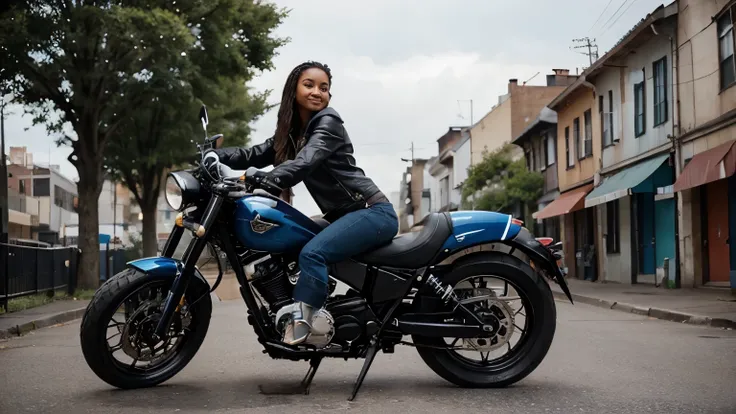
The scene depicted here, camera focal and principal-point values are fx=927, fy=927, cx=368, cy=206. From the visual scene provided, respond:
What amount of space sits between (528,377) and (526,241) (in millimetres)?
1041

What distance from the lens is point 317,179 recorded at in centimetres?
563

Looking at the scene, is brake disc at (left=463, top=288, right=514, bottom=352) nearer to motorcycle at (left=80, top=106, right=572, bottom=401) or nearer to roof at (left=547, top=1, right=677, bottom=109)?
motorcycle at (left=80, top=106, right=572, bottom=401)

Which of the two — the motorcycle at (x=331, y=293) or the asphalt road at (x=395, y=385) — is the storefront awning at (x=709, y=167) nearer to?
the asphalt road at (x=395, y=385)

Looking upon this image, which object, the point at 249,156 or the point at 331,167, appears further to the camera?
the point at 249,156

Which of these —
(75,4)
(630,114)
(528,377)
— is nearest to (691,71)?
(630,114)

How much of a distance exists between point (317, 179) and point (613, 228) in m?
23.2

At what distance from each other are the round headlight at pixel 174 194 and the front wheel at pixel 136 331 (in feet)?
1.45

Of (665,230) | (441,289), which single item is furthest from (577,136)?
(441,289)

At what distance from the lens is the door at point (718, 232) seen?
1911cm

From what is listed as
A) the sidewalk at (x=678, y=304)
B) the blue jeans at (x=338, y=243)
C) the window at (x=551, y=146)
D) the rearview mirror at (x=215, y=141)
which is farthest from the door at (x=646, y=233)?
the rearview mirror at (x=215, y=141)

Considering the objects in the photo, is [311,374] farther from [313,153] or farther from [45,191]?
[45,191]

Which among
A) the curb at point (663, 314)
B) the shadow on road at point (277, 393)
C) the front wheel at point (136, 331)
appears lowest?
the curb at point (663, 314)

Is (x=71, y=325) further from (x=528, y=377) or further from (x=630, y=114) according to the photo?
(x=630, y=114)

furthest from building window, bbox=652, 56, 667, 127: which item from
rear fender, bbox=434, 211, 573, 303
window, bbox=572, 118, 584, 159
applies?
rear fender, bbox=434, 211, 573, 303
